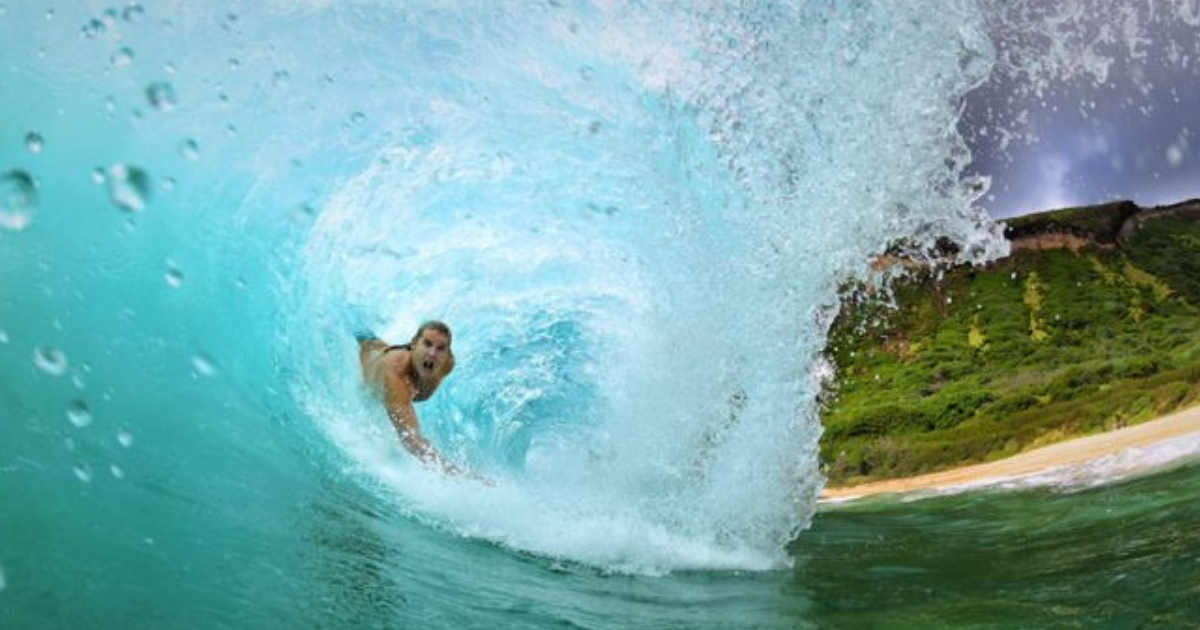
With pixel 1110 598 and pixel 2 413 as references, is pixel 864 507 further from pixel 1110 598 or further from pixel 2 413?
pixel 2 413

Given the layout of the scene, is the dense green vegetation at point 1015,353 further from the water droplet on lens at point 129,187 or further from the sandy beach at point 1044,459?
the water droplet on lens at point 129,187

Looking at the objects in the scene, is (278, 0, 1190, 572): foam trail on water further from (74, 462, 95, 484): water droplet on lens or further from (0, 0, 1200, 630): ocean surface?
(74, 462, 95, 484): water droplet on lens

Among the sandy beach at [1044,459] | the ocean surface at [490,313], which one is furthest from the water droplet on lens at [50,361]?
the sandy beach at [1044,459]

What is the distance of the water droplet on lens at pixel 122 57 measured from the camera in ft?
16.9

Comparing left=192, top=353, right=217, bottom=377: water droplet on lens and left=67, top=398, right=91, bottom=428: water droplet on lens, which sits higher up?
left=192, top=353, right=217, bottom=377: water droplet on lens

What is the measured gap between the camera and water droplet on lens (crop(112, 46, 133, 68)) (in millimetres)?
5164

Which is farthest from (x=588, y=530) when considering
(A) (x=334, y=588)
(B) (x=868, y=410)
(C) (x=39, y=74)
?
(B) (x=868, y=410)

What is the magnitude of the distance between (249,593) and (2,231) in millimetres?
2005

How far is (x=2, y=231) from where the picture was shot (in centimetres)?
Result: 406

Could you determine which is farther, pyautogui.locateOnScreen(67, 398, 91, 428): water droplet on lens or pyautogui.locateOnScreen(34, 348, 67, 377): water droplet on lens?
pyautogui.locateOnScreen(34, 348, 67, 377): water droplet on lens

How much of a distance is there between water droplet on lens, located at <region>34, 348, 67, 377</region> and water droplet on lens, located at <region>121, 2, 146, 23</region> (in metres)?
2.22

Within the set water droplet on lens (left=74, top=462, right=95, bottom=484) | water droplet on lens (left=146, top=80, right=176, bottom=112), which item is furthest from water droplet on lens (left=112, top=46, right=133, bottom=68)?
water droplet on lens (left=74, top=462, right=95, bottom=484)

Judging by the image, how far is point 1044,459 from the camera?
45.4ft

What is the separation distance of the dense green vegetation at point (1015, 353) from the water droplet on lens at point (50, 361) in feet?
43.4
